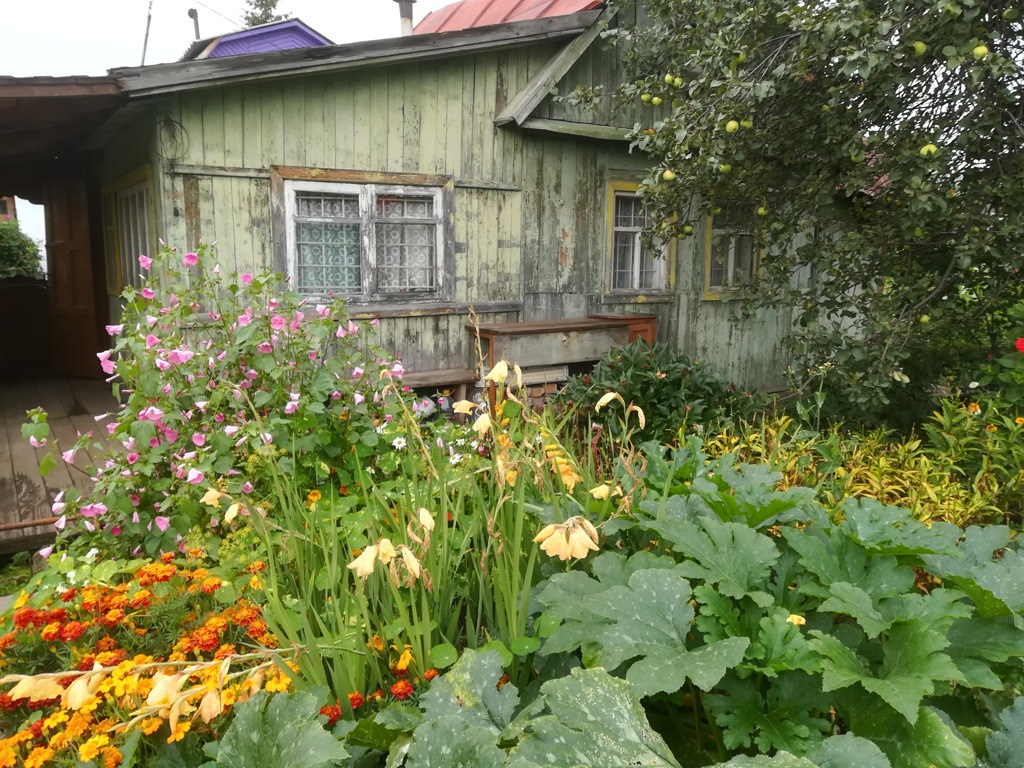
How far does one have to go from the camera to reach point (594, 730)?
1203 mm

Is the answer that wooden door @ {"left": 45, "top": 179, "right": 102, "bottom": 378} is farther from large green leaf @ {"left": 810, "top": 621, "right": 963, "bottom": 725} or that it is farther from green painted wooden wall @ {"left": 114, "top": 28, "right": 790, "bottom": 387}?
large green leaf @ {"left": 810, "top": 621, "right": 963, "bottom": 725}

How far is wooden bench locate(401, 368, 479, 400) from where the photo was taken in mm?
6020

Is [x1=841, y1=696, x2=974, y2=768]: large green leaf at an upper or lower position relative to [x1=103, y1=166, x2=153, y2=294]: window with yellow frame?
lower

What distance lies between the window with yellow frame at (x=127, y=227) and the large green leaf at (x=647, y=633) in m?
5.08

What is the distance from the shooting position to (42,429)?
305cm

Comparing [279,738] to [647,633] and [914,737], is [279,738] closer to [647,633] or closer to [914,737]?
[647,633]

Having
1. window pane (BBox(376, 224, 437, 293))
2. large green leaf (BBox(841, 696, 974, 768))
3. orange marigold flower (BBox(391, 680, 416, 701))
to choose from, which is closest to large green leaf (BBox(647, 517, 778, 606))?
large green leaf (BBox(841, 696, 974, 768))

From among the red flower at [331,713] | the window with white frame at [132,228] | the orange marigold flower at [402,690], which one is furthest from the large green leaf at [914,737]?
the window with white frame at [132,228]

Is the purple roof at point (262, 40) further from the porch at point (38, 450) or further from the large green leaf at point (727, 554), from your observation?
the large green leaf at point (727, 554)

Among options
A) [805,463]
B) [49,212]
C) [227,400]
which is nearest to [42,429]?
[227,400]

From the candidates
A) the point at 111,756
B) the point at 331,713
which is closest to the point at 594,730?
the point at 331,713

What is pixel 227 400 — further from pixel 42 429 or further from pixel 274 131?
pixel 274 131

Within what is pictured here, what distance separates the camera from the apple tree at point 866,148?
169 inches

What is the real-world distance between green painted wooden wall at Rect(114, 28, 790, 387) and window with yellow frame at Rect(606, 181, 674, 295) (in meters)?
0.13
